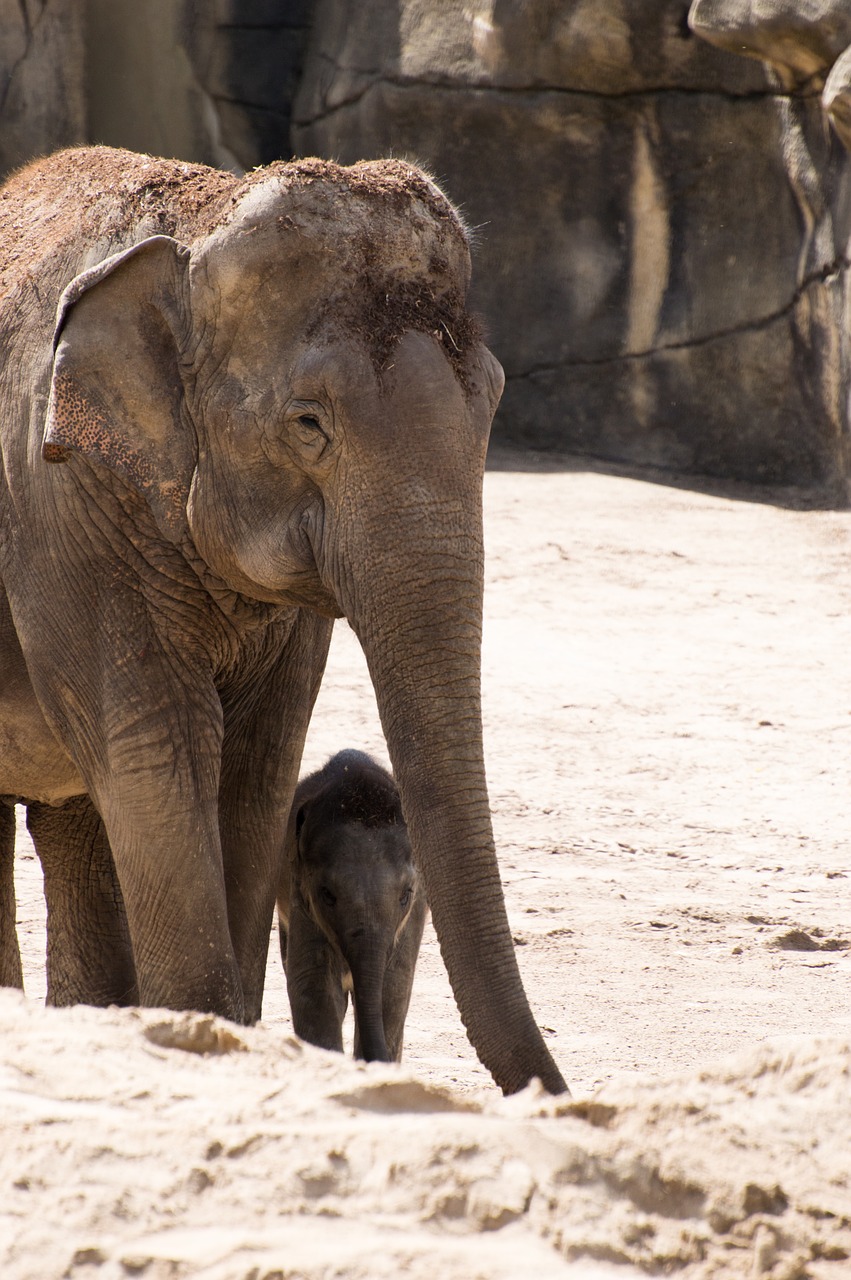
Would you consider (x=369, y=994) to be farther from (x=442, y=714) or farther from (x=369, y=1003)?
(x=442, y=714)

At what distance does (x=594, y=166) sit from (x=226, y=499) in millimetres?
8232

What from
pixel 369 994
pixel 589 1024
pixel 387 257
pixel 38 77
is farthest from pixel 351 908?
pixel 38 77

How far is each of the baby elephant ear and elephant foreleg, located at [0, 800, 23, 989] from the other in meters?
1.39

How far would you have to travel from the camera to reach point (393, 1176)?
6.48 ft

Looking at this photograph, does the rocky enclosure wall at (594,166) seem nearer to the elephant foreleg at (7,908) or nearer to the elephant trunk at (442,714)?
the elephant foreleg at (7,908)

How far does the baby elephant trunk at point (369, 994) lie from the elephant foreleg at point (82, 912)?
2.00ft

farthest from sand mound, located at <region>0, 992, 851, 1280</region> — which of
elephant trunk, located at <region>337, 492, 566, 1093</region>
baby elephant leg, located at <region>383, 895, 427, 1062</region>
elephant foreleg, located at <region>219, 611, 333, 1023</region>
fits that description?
baby elephant leg, located at <region>383, 895, 427, 1062</region>

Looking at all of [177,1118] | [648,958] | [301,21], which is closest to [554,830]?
[648,958]

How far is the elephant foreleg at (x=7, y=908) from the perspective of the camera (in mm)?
4395

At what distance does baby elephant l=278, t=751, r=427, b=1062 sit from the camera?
4.26 metres

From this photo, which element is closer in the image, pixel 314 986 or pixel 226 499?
pixel 226 499

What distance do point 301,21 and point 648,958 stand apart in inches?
332

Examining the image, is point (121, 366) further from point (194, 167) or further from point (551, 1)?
point (551, 1)

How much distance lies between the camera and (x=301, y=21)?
38.9ft
